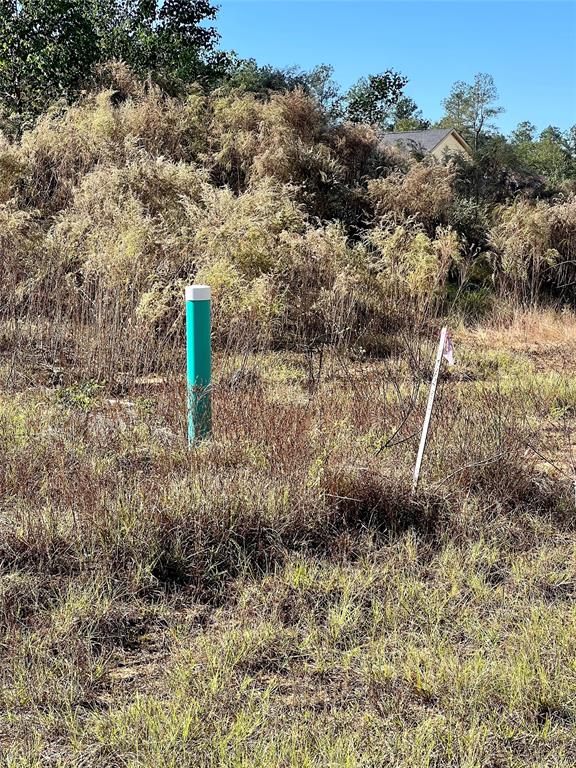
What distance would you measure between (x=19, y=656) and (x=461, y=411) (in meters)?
3.15

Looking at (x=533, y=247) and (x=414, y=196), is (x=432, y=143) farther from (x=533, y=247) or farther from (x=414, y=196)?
(x=533, y=247)

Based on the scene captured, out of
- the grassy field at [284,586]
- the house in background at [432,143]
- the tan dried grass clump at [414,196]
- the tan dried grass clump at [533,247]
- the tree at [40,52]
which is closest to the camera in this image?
the grassy field at [284,586]

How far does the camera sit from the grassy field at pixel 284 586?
2215mm

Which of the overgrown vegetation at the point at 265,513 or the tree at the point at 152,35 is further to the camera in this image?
the tree at the point at 152,35

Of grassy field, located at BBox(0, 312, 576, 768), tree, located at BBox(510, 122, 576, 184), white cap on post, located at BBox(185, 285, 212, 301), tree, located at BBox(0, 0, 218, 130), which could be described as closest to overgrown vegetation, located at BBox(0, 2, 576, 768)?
grassy field, located at BBox(0, 312, 576, 768)

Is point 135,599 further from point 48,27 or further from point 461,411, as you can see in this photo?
point 48,27

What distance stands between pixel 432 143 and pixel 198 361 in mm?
21609

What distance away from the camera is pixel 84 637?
2648mm

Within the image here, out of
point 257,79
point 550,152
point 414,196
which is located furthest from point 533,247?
point 550,152

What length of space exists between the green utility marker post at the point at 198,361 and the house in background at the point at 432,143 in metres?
11.4

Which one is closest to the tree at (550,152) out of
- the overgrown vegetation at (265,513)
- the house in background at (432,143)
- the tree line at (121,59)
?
the house in background at (432,143)

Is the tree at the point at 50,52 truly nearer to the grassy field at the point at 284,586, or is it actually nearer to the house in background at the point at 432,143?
the house in background at the point at 432,143

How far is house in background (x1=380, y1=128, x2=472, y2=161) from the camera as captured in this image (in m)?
15.4

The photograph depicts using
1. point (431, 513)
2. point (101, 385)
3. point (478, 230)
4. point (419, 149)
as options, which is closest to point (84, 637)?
point (431, 513)
